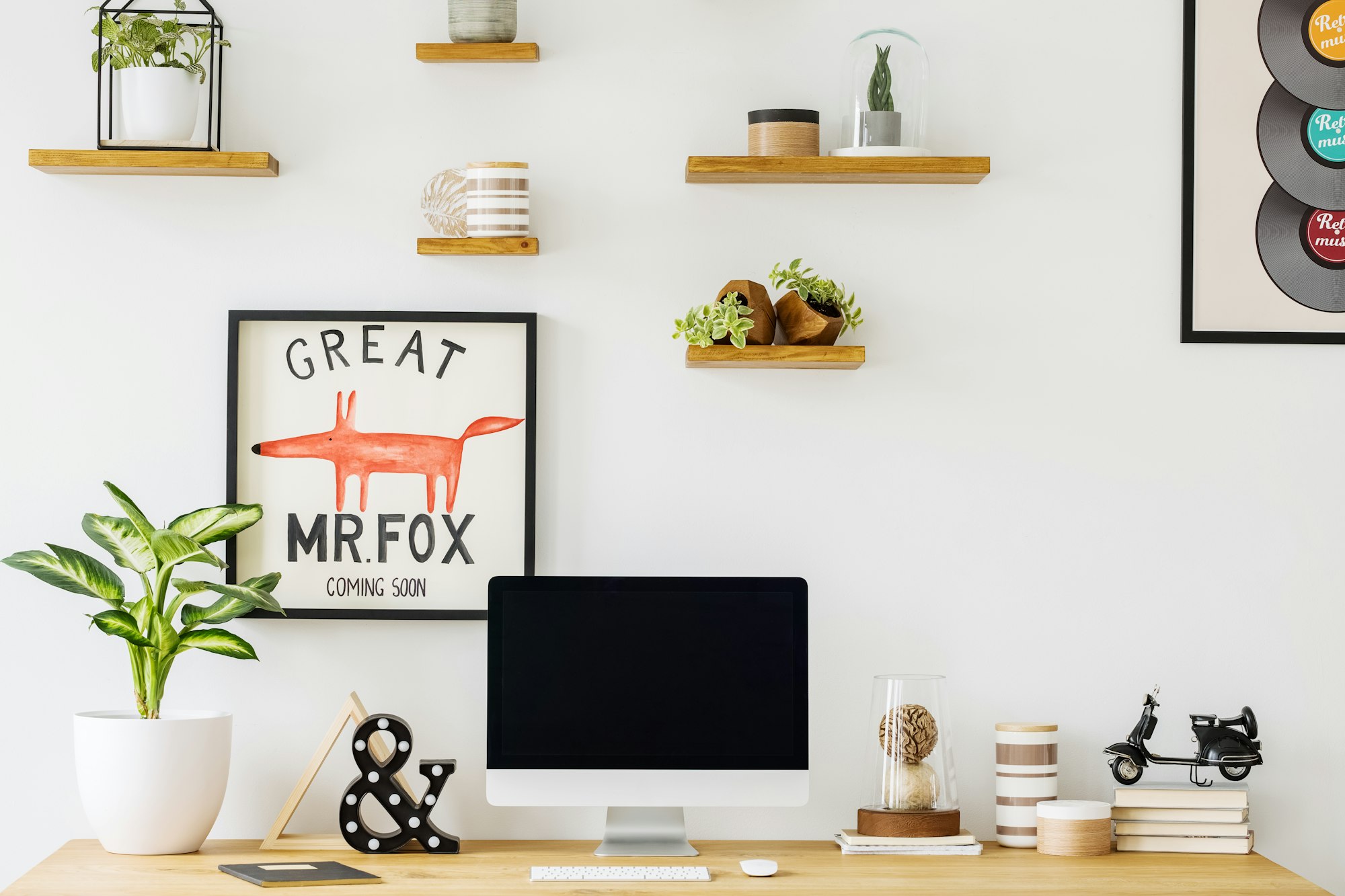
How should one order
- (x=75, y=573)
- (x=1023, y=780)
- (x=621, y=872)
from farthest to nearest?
(x=1023, y=780) → (x=75, y=573) → (x=621, y=872)

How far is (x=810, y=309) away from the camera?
2.04 meters

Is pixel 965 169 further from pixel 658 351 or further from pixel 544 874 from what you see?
pixel 544 874

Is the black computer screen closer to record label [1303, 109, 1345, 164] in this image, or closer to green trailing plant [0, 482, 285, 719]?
green trailing plant [0, 482, 285, 719]

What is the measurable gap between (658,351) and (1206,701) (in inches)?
45.8

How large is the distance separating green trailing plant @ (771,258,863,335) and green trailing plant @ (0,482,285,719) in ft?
3.21

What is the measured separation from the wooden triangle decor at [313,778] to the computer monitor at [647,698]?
0.21 metres

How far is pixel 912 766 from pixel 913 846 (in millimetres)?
128

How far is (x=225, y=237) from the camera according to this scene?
2.18 metres

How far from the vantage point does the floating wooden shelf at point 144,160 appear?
206 centimetres

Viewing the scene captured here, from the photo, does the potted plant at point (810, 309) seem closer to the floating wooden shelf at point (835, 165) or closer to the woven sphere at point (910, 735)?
the floating wooden shelf at point (835, 165)

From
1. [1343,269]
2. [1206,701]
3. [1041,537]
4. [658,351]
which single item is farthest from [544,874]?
[1343,269]

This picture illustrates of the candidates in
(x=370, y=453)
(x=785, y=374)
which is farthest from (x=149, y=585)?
(x=785, y=374)

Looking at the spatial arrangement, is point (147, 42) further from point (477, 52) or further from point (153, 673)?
point (153, 673)

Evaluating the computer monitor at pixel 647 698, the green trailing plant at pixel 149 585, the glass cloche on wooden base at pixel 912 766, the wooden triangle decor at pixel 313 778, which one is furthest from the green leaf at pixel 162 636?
the glass cloche on wooden base at pixel 912 766
